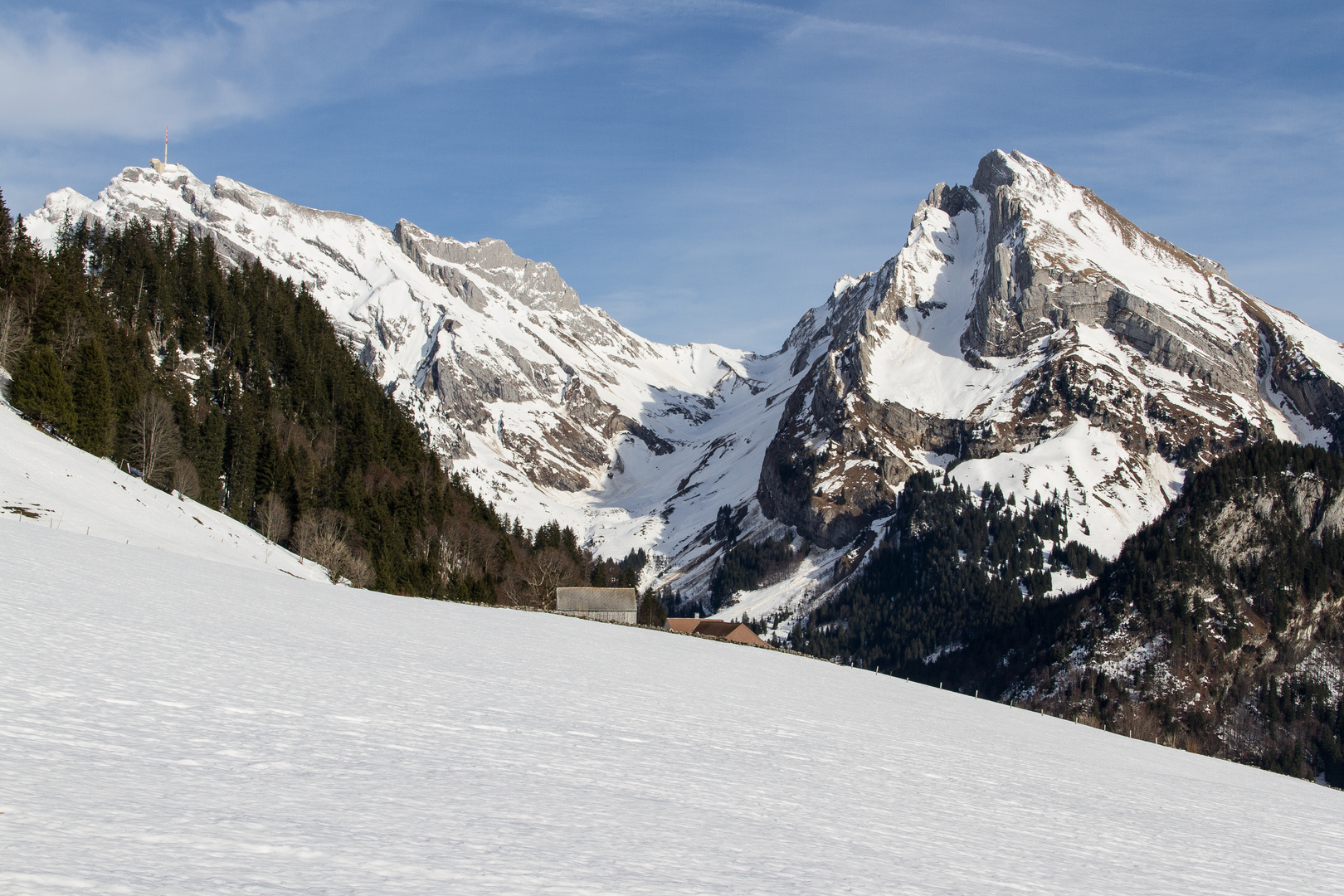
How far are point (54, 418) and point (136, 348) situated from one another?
33.4 m

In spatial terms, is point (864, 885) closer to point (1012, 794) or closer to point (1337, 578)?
point (1012, 794)

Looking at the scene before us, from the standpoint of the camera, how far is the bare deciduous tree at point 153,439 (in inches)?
2827

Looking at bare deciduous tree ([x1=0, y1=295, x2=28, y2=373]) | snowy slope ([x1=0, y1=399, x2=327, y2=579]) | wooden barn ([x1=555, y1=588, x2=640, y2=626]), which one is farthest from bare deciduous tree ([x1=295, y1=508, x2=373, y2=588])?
bare deciduous tree ([x1=0, y1=295, x2=28, y2=373])

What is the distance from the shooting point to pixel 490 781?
→ 606 inches

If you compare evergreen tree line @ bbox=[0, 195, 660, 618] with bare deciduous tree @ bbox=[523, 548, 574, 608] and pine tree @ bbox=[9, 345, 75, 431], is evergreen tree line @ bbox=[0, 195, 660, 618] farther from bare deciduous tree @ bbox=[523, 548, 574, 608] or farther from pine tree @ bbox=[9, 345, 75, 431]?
bare deciduous tree @ bbox=[523, 548, 574, 608]

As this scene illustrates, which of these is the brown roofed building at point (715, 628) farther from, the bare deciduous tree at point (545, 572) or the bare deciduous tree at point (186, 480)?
the bare deciduous tree at point (186, 480)

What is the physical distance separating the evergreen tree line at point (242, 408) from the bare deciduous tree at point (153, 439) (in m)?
0.17

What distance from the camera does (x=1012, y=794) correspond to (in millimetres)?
21859

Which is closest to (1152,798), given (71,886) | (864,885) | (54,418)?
(864,885)

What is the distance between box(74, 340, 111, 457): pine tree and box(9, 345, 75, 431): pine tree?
73.0 inches

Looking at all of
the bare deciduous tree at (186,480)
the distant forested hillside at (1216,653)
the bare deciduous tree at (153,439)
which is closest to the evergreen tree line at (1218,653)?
the distant forested hillside at (1216,653)

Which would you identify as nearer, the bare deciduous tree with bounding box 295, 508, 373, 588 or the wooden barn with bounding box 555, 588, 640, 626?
the bare deciduous tree with bounding box 295, 508, 373, 588

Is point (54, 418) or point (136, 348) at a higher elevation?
point (136, 348)

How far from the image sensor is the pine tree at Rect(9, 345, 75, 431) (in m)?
61.0
